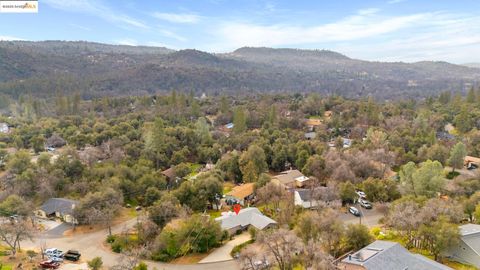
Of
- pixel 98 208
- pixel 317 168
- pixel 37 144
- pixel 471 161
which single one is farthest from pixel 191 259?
pixel 471 161

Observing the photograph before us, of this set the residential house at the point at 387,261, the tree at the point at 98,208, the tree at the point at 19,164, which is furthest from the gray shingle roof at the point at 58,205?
the residential house at the point at 387,261

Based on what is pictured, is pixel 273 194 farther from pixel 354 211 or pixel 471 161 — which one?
pixel 471 161

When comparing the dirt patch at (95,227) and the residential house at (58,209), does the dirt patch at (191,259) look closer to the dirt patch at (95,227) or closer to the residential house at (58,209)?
the dirt patch at (95,227)

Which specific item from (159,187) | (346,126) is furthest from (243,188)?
(346,126)

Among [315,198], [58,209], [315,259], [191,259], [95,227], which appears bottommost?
[95,227]

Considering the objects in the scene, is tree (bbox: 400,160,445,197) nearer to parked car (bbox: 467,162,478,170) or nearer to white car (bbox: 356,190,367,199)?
white car (bbox: 356,190,367,199)

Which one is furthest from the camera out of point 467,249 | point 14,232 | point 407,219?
point 14,232

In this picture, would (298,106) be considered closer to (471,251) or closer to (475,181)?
(475,181)
